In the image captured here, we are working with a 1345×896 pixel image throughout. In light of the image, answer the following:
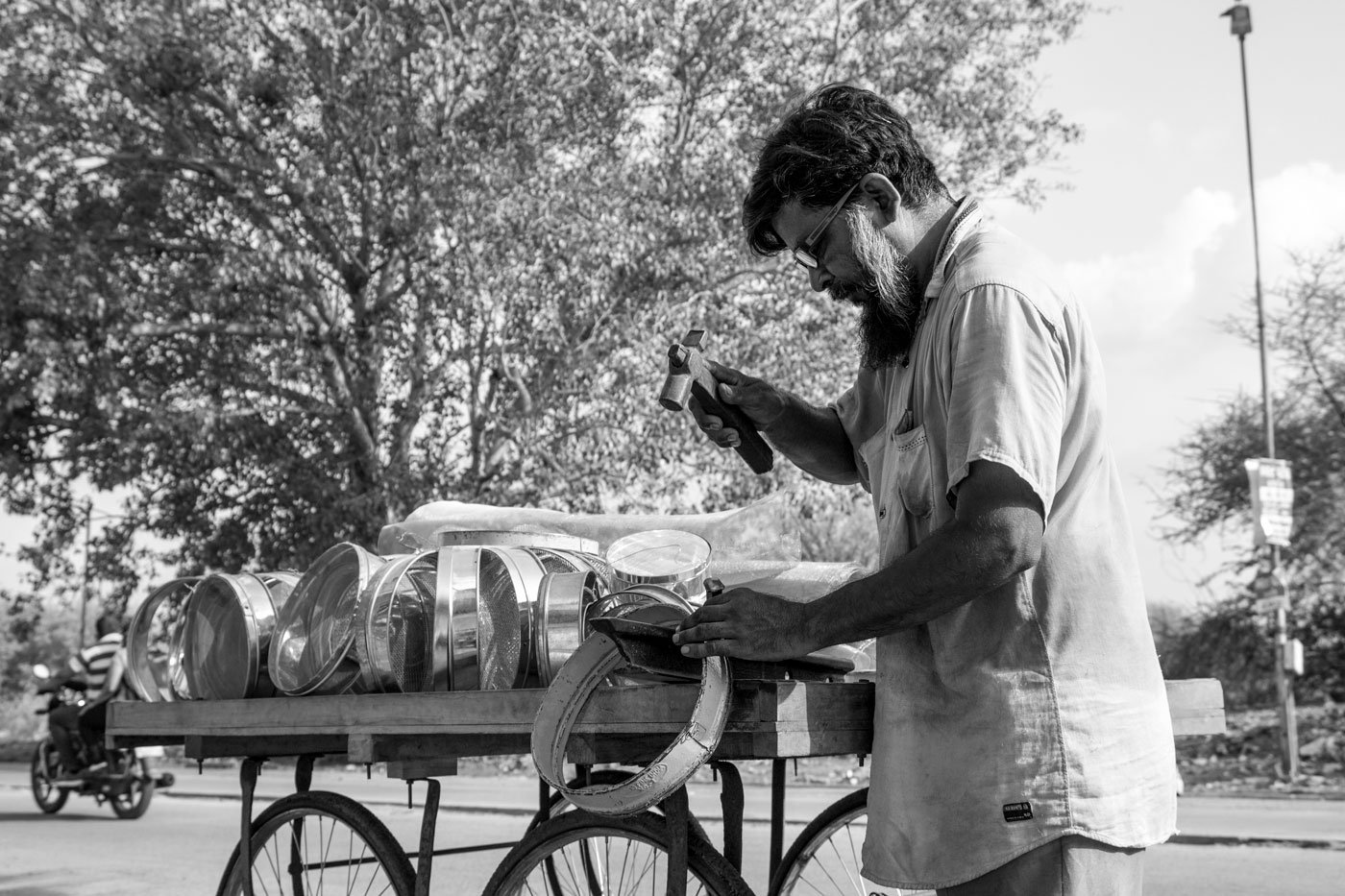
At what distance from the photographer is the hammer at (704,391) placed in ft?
8.48

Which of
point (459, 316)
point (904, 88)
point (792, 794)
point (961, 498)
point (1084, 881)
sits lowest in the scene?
point (792, 794)

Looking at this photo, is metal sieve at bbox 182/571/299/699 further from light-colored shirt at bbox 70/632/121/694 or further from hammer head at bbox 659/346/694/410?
light-colored shirt at bbox 70/632/121/694

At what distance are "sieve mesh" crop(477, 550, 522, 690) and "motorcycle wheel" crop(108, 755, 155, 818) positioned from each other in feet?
31.4

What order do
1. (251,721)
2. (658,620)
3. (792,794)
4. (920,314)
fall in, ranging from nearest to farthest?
(920,314)
(658,620)
(251,721)
(792,794)

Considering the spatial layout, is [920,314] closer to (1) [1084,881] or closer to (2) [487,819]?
(1) [1084,881]

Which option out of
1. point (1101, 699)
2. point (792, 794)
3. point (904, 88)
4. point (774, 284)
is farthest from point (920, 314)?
point (904, 88)

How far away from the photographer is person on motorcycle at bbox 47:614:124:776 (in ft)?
37.1

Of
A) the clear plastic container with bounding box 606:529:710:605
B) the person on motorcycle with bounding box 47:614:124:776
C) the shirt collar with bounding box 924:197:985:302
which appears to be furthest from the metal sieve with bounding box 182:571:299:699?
the person on motorcycle with bounding box 47:614:124:776

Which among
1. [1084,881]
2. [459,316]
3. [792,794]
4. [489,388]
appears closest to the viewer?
[1084,881]

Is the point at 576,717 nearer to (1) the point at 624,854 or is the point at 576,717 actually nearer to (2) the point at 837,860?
(1) the point at 624,854

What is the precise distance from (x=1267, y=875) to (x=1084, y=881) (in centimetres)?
613

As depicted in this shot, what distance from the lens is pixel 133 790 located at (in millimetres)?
11484

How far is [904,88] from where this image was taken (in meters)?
15.1

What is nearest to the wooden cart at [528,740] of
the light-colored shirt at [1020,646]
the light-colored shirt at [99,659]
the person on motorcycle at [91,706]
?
the light-colored shirt at [1020,646]
